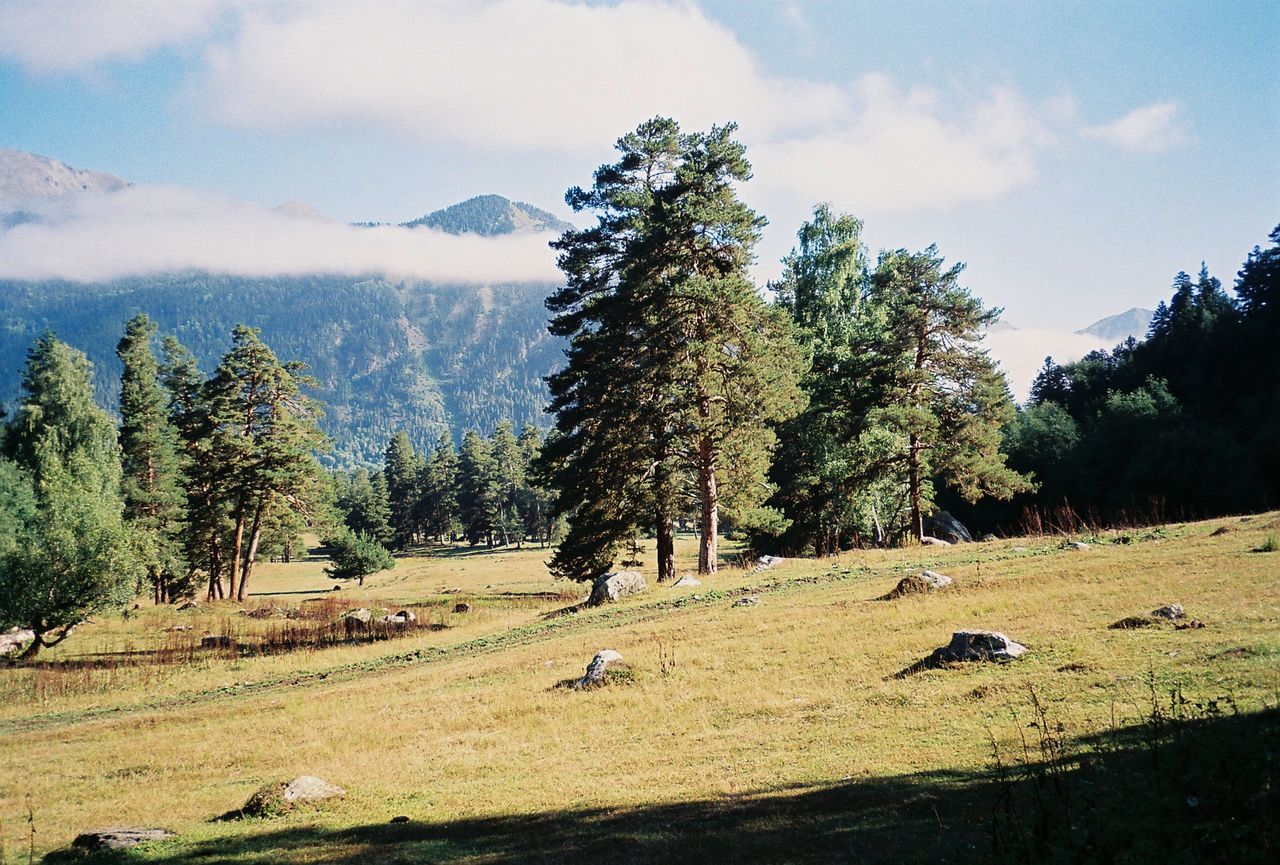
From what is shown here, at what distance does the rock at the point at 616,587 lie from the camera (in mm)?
30703

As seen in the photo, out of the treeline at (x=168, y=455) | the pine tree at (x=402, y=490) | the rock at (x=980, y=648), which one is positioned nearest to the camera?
the rock at (x=980, y=648)

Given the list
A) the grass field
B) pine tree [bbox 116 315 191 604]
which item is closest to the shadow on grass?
the grass field

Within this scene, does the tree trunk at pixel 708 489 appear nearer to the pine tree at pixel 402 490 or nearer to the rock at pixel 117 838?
the rock at pixel 117 838

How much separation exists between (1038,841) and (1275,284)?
7315 centimetres

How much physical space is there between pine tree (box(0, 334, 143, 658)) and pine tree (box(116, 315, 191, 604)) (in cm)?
477

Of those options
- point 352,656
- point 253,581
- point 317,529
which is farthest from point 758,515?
point 253,581

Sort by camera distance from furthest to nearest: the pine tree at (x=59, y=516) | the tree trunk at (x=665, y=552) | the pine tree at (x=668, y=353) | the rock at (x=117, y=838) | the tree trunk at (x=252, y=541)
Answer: the tree trunk at (x=252, y=541), the tree trunk at (x=665, y=552), the pine tree at (x=59, y=516), the pine tree at (x=668, y=353), the rock at (x=117, y=838)

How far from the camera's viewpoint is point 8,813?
13.6m

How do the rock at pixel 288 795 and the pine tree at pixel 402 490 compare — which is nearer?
the rock at pixel 288 795

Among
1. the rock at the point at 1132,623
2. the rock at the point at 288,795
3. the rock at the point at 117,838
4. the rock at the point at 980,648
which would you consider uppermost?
the rock at the point at 1132,623

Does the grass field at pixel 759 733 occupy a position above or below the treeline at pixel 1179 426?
below

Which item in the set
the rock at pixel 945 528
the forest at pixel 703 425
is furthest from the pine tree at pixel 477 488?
the rock at pixel 945 528

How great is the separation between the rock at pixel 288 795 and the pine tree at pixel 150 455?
46458 mm

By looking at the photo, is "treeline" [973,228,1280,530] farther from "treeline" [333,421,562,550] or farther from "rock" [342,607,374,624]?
"treeline" [333,421,562,550]
